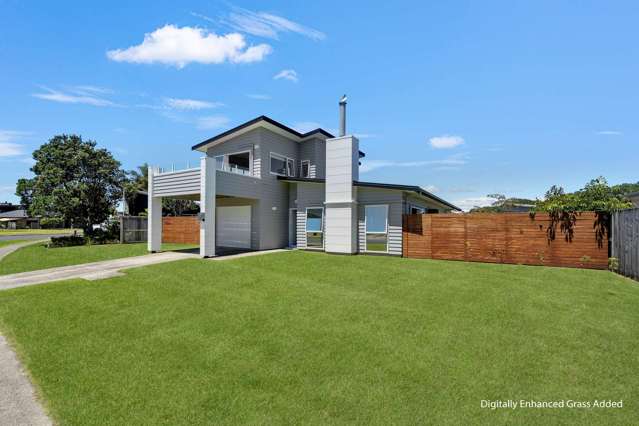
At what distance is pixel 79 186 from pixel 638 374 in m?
26.8

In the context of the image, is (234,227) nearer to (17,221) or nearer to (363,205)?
(363,205)

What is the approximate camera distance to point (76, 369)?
4.04m

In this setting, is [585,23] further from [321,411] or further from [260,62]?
[321,411]

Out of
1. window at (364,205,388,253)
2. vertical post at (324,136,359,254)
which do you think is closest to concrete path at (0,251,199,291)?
vertical post at (324,136,359,254)

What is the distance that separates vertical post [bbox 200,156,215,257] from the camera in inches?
507

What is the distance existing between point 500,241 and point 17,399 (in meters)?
14.0

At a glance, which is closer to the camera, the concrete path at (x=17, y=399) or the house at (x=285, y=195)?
the concrete path at (x=17, y=399)

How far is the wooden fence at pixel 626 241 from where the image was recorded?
898cm

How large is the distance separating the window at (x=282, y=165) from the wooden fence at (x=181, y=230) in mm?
8389

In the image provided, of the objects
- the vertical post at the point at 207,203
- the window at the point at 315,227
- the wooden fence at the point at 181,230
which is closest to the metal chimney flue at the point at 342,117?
the window at the point at 315,227

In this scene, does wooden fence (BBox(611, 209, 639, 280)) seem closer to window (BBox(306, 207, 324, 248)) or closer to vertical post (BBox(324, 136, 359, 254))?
vertical post (BBox(324, 136, 359, 254))

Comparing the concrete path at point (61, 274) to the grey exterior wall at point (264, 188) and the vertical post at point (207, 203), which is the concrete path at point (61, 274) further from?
the grey exterior wall at point (264, 188)

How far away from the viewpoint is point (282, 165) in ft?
57.8

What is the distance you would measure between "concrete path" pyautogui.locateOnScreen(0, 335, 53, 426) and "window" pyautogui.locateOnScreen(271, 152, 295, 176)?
44.3 ft
